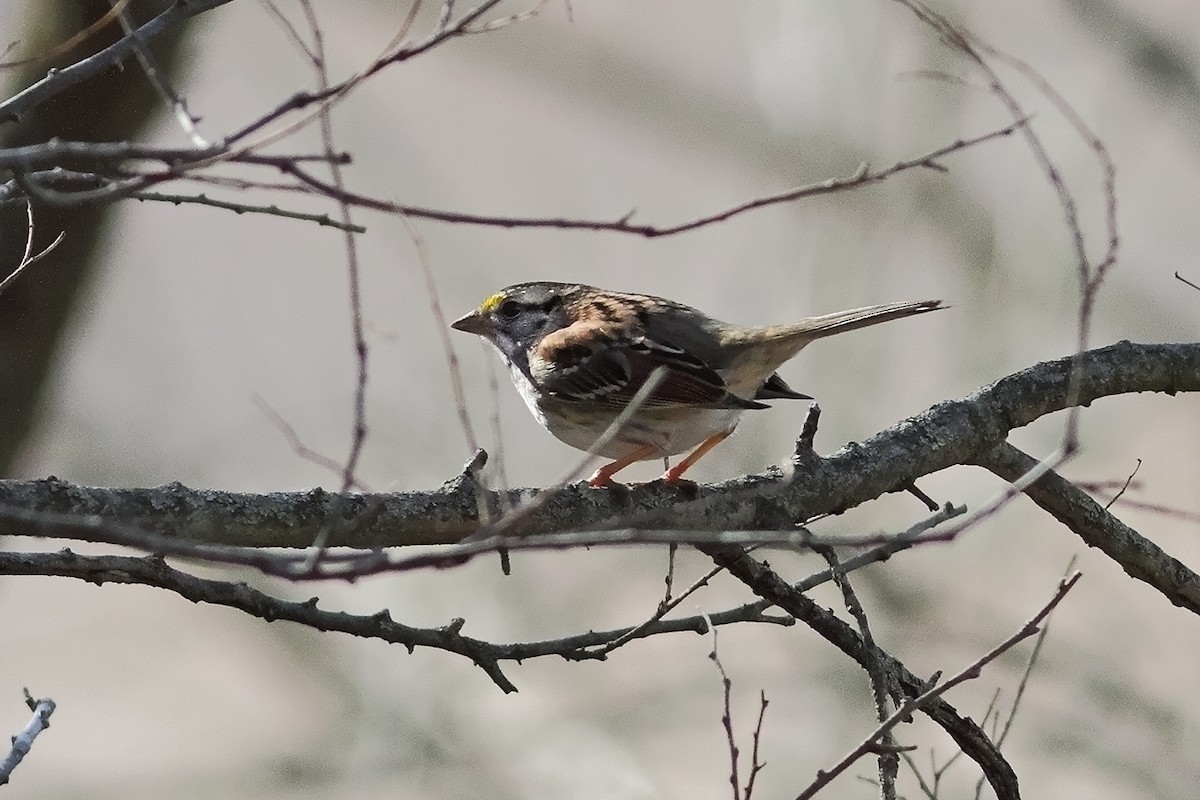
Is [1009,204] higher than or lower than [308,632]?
higher

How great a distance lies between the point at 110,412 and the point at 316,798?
2.50m

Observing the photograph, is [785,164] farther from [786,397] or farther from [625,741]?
[625,741]

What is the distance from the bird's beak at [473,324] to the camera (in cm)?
587

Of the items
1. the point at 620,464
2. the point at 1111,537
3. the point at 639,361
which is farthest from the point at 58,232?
the point at 1111,537

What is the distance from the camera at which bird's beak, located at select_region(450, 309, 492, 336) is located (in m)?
5.87

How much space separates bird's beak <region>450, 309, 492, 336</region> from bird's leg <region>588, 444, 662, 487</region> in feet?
4.20

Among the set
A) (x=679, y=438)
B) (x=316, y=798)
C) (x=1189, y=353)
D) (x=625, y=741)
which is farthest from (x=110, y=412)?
(x=1189, y=353)

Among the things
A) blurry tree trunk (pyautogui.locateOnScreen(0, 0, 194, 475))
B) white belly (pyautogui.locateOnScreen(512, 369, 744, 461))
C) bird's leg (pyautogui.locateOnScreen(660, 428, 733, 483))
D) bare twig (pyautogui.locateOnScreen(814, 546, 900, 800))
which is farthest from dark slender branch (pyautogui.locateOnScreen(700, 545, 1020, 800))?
blurry tree trunk (pyautogui.locateOnScreen(0, 0, 194, 475))

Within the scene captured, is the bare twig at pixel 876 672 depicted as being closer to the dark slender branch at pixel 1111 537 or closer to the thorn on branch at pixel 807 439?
the thorn on branch at pixel 807 439

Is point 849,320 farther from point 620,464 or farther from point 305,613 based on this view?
point 305,613

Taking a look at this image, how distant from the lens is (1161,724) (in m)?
6.12

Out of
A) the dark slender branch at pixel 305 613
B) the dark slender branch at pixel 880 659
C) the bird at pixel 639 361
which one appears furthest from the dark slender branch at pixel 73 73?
the bird at pixel 639 361

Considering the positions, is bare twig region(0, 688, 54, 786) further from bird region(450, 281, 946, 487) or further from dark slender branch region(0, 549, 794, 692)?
bird region(450, 281, 946, 487)

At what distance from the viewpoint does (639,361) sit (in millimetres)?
5230
